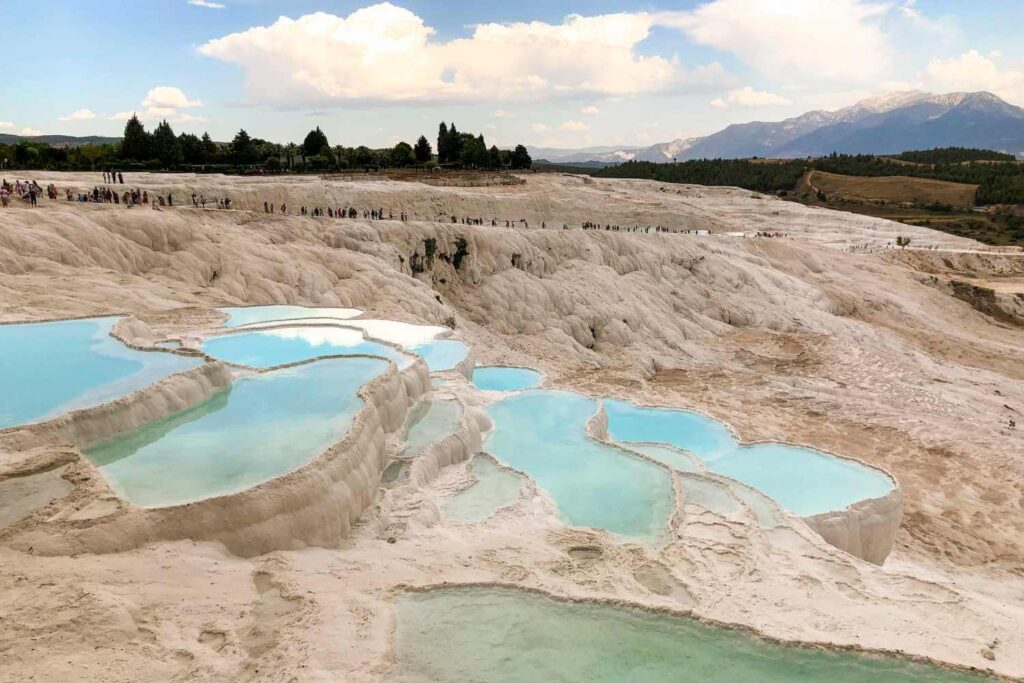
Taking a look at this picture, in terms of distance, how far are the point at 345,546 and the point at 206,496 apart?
6.08 feet

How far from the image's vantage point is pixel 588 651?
6762mm

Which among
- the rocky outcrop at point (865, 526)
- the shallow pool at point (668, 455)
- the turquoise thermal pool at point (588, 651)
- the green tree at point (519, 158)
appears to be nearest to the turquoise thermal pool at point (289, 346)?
the shallow pool at point (668, 455)

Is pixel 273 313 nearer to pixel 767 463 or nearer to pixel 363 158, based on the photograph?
pixel 767 463

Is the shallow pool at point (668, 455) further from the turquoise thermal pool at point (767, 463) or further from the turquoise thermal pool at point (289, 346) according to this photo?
the turquoise thermal pool at point (289, 346)

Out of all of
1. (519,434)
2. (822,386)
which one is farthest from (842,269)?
(519,434)

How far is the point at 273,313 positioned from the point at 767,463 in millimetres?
13019

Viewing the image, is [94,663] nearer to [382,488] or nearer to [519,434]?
[382,488]

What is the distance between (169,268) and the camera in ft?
65.5

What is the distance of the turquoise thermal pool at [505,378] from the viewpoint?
57.5 ft

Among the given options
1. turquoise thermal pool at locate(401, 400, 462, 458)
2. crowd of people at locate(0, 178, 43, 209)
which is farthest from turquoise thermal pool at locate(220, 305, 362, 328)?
crowd of people at locate(0, 178, 43, 209)

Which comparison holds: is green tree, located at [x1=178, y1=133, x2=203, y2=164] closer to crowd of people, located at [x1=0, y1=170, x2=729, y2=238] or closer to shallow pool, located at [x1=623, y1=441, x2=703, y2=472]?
crowd of people, located at [x1=0, y1=170, x2=729, y2=238]

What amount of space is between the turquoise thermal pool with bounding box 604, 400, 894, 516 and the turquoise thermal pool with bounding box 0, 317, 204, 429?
9.04 metres

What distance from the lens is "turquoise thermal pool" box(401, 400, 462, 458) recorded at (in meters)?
11.7

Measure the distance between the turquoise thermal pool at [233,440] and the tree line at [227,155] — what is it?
3539cm
